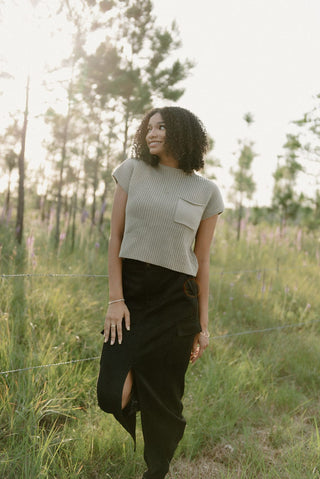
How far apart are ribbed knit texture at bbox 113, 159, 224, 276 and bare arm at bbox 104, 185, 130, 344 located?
4cm

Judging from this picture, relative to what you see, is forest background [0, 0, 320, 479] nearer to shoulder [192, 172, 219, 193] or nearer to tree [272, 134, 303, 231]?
shoulder [192, 172, 219, 193]

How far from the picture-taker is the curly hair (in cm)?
193

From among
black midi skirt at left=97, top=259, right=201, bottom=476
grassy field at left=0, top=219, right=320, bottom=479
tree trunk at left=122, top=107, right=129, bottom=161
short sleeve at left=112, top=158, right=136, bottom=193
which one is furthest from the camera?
tree trunk at left=122, top=107, right=129, bottom=161

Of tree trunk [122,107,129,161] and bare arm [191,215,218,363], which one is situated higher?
tree trunk [122,107,129,161]

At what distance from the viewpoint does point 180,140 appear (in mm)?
1927

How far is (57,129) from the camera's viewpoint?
527 inches

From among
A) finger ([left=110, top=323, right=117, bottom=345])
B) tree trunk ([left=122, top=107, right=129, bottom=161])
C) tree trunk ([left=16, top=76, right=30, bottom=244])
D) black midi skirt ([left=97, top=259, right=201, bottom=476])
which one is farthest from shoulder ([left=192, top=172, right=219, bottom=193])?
tree trunk ([left=122, top=107, right=129, bottom=161])

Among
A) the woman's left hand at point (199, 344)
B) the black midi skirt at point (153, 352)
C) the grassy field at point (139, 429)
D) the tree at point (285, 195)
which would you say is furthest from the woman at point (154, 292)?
the tree at point (285, 195)

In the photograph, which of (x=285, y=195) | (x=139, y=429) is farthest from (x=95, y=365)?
(x=285, y=195)

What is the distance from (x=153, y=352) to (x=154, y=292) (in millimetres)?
271

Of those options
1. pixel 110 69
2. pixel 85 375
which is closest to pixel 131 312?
pixel 85 375

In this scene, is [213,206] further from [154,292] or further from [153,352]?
[153,352]

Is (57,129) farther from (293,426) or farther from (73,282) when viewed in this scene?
(293,426)

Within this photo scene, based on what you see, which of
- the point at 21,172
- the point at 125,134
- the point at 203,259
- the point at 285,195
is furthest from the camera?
the point at 285,195
